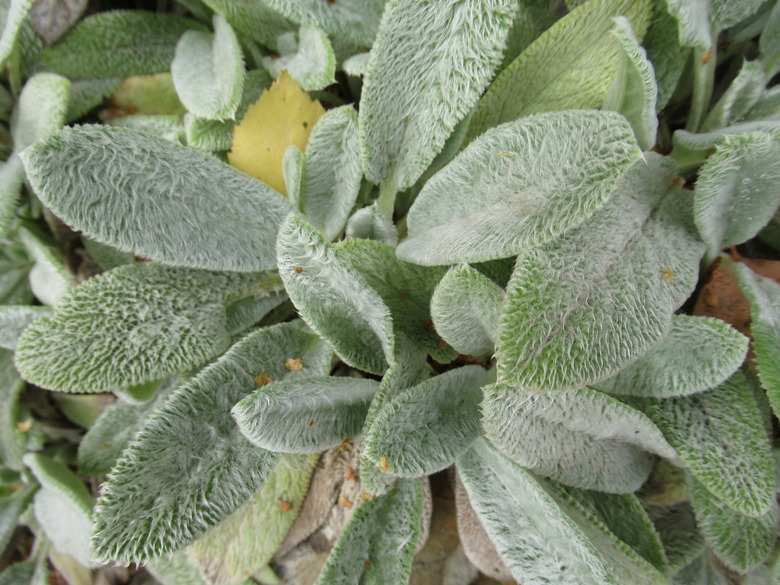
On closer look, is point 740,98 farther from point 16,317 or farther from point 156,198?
point 16,317

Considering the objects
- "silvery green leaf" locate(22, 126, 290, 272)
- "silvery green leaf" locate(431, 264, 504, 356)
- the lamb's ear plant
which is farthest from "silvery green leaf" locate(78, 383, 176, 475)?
"silvery green leaf" locate(431, 264, 504, 356)

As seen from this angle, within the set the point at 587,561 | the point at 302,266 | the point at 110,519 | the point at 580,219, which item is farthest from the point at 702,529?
the point at 110,519

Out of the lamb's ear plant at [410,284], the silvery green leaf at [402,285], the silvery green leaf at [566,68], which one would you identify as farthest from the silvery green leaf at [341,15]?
the silvery green leaf at [402,285]

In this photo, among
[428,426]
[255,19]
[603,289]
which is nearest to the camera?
[603,289]

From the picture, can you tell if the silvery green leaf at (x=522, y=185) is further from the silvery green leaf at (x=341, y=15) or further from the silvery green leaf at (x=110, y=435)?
the silvery green leaf at (x=110, y=435)

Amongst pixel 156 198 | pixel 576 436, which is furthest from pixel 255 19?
pixel 576 436

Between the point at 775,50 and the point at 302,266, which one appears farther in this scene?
the point at 775,50

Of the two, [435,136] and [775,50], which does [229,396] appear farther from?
[775,50]
